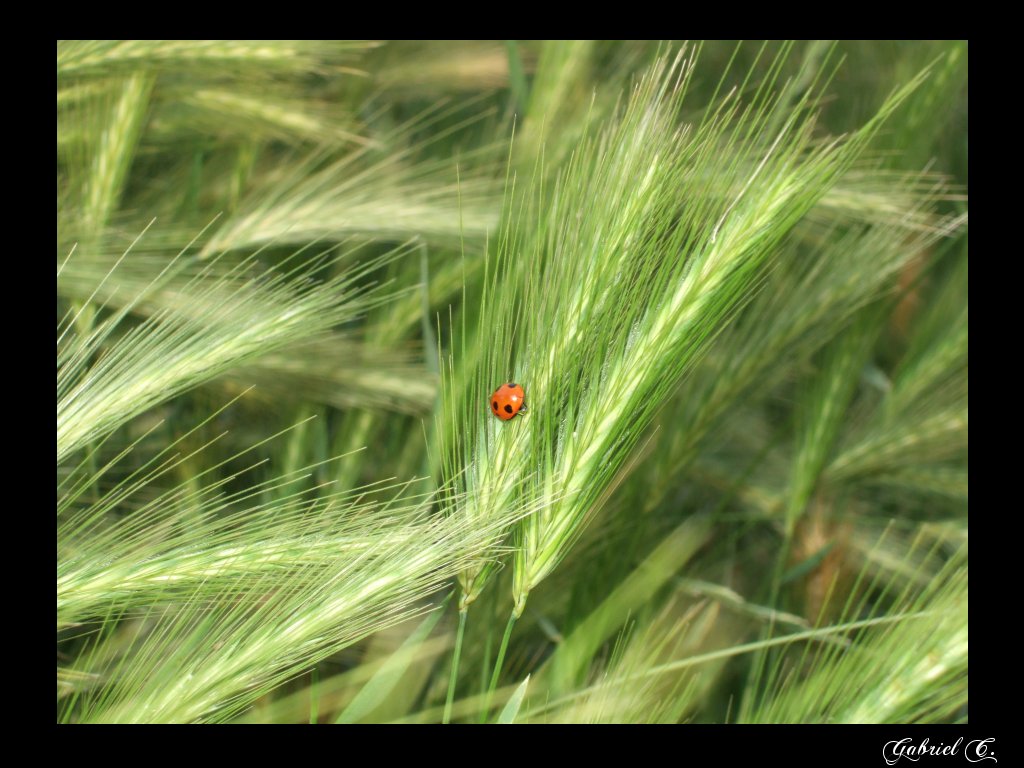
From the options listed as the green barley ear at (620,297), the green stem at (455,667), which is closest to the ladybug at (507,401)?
the green barley ear at (620,297)

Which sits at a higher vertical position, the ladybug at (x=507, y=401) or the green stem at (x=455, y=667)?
the ladybug at (x=507, y=401)

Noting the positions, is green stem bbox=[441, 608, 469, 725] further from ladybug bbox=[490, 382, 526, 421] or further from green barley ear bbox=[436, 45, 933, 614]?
ladybug bbox=[490, 382, 526, 421]

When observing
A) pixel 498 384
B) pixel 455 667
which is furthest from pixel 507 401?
pixel 455 667

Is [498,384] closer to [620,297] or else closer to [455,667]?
[620,297]

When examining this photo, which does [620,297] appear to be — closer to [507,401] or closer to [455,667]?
[507,401]

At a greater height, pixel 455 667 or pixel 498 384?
pixel 498 384

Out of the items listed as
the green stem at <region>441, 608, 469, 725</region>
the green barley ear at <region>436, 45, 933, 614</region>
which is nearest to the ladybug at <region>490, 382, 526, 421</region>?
the green barley ear at <region>436, 45, 933, 614</region>

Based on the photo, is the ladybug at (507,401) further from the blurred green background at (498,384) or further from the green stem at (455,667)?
the green stem at (455,667)

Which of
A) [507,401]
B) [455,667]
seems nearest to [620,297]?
[507,401]
